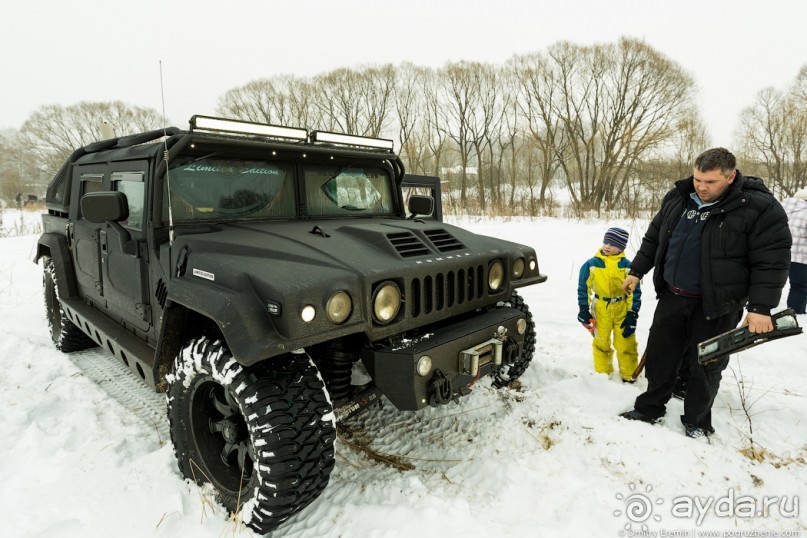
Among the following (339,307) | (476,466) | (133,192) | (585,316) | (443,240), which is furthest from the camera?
(585,316)

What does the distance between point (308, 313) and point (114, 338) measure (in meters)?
2.15

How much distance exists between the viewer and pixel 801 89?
2022cm

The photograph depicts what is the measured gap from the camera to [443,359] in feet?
7.91

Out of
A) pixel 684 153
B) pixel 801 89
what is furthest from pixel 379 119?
pixel 801 89

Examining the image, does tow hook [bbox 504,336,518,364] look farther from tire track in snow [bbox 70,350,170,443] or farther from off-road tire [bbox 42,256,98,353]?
off-road tire [bbox 42,256,98,353]

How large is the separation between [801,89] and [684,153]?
17.7 ft

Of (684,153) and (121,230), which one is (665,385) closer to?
(121,230)

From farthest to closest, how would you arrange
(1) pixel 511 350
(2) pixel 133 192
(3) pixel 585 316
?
(3) pixel 585 316, (2) pixel 133 192, (1) pixel 511 350

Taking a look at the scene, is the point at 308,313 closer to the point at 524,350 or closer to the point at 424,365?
the point at 424,365

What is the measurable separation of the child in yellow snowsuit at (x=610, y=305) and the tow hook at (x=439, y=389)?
1965 millimetres

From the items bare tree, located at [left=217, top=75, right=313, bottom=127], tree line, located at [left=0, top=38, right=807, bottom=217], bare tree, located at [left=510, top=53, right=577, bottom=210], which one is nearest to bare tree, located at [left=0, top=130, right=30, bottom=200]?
tree line, located at [left=0, top=38, right=807, bottom=217]

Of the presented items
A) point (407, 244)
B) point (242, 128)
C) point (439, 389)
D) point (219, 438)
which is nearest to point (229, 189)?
point (242, 128)

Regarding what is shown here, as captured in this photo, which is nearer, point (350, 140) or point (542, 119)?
point (350, 140)

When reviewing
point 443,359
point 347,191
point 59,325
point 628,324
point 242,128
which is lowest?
point 59,325
